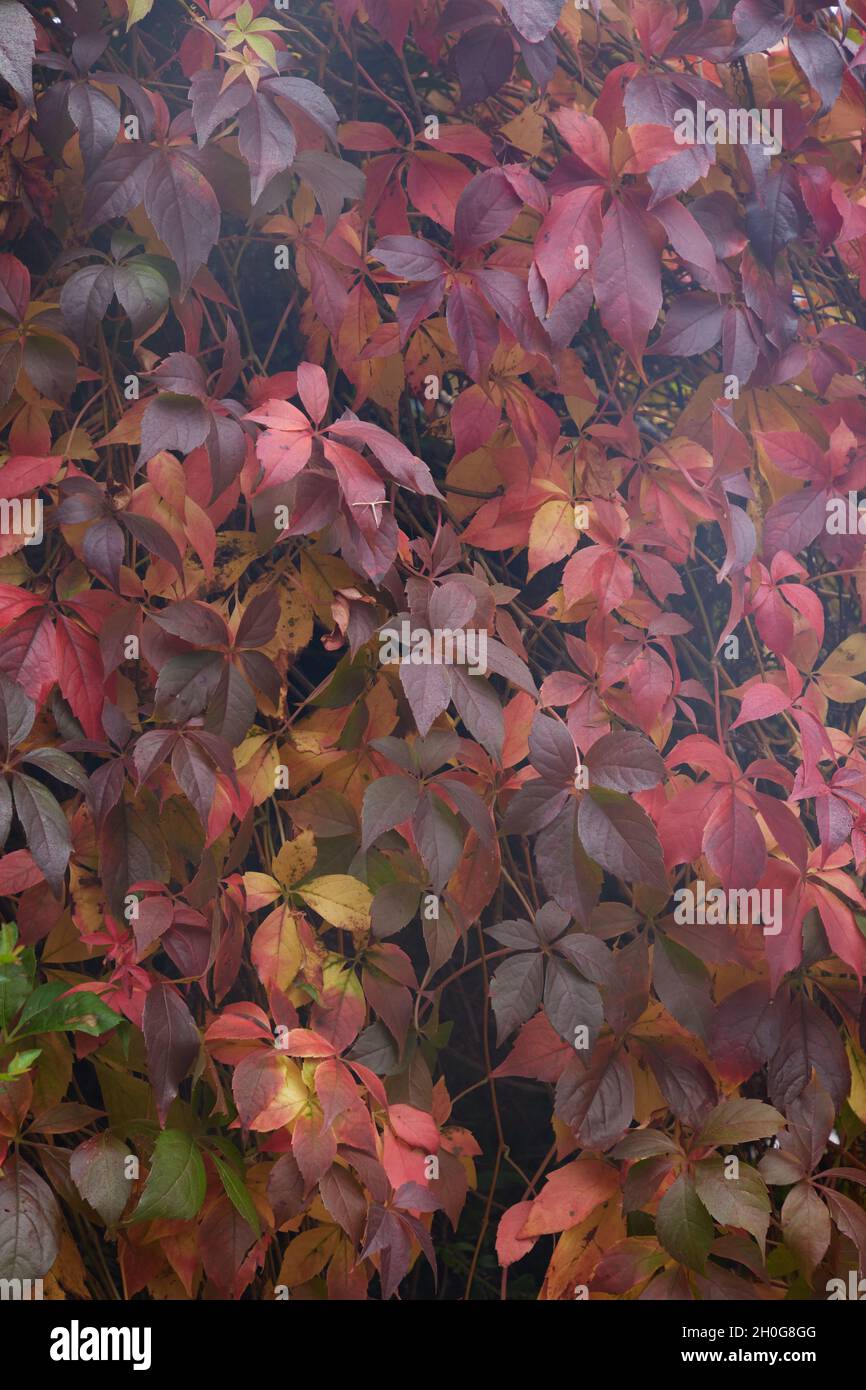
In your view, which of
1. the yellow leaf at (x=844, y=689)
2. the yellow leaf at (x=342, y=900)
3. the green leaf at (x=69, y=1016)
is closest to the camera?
the green leaf at (x=69, y=1016)

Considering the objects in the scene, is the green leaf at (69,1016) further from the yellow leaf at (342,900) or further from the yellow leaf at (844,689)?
the yellow leaf at (844,689)

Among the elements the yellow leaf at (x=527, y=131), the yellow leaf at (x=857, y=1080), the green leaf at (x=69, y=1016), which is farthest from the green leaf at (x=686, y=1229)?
the yellow leaf at (x=527, y=131)

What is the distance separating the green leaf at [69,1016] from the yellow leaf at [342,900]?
0.20 m

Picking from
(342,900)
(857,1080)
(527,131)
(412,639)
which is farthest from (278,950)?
(527,131)

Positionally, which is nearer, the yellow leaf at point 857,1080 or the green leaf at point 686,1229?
the green leaf at point 686,1229

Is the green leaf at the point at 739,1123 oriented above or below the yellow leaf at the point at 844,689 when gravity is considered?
below

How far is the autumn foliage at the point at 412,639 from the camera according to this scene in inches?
40.3

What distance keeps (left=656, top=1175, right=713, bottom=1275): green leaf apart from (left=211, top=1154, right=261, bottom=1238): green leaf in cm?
36

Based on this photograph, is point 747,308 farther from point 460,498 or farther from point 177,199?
point 177,199

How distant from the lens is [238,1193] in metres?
1.05

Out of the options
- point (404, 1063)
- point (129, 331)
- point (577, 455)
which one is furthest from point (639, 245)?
point (404, 1063)

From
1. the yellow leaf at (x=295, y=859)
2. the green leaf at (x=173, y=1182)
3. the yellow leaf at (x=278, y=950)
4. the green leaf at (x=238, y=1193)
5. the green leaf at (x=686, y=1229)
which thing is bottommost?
the green leaf at (x=686, y=1229)

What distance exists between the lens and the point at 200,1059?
3.64 ft

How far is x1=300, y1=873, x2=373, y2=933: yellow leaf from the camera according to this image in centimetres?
107
